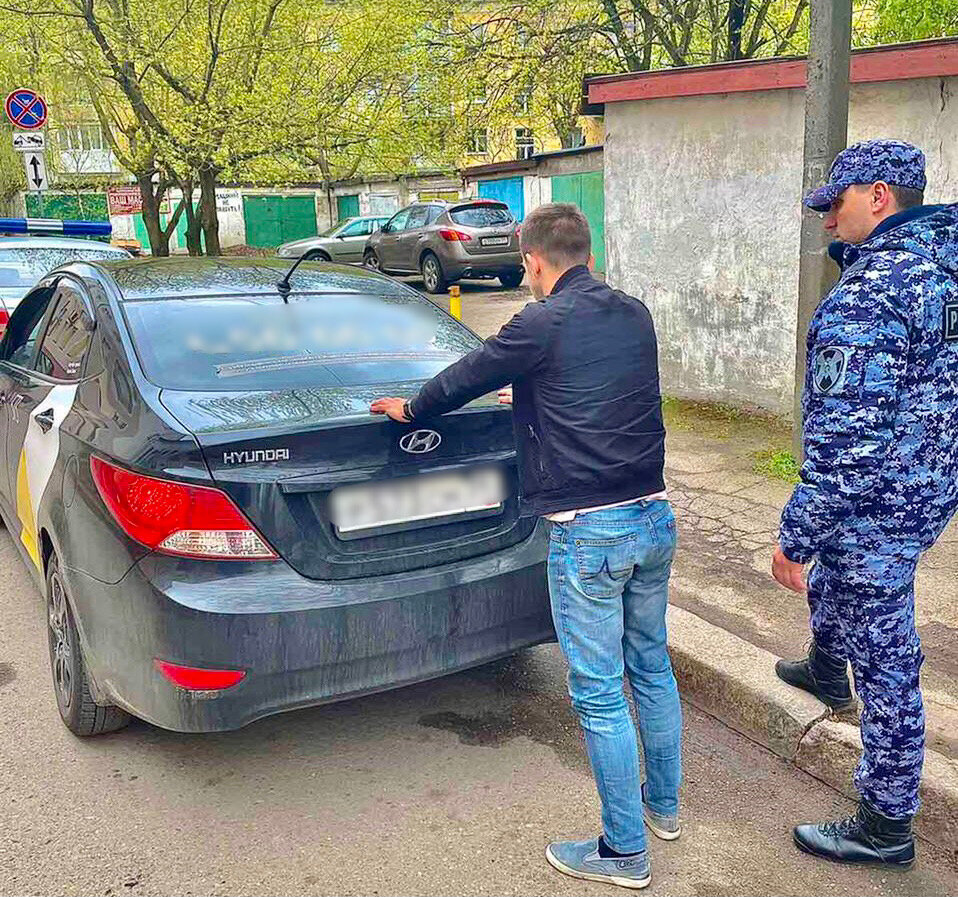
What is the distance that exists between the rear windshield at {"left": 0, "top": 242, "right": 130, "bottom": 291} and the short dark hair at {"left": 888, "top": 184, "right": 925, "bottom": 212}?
857 centimetres

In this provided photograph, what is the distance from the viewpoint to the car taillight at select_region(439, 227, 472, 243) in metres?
17.0

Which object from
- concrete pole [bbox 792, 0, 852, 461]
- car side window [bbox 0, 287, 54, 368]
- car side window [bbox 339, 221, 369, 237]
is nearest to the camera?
car side window [bbox 0, 287, 54, 368]

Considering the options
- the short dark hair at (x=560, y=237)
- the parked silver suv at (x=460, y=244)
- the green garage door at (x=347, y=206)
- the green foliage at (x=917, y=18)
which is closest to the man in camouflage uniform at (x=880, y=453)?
the short dark hair at (x=560, y=237)

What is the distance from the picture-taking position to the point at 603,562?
2.45m

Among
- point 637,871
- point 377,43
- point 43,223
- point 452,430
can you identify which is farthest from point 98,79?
point 637,871

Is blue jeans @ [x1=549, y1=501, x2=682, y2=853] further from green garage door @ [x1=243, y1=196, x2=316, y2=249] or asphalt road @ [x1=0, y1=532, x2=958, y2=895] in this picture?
green garage door @ [x1=243, y1=196, x2=316, y2=249]

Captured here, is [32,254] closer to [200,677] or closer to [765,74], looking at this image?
[765,74]

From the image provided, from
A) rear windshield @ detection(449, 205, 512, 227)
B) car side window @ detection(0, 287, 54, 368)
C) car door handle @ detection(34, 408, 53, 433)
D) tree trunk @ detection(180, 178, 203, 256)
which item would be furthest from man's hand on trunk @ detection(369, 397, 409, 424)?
tree trunk @ detection(180, 178, 203, 256)

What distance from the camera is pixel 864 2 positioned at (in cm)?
1395

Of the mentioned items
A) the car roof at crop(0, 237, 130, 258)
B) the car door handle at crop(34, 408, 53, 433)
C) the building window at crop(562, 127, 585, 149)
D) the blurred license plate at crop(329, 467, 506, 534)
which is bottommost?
the blurred license plate at crop(329, 467, 506, 534)

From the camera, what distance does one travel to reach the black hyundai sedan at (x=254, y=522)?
107 inches

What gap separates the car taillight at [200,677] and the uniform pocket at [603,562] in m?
1.03

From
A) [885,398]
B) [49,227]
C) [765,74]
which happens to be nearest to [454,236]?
[49,227]

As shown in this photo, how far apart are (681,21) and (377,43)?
6.44m
